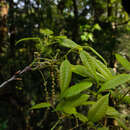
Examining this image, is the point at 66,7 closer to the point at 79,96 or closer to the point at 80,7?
the point at 80,7

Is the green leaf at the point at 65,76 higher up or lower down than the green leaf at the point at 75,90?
higher up

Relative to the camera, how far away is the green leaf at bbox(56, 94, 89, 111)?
15.1 inches

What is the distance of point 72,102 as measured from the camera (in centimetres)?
39

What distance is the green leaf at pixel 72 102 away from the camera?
0.38 metres

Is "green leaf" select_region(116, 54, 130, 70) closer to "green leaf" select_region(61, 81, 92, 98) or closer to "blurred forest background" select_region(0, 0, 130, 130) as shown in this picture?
"green leaf" select_region(61, 81, 92, 98)

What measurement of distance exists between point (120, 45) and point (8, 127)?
205 cm

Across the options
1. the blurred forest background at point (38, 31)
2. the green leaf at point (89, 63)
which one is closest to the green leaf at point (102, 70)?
the green leaf at point (89, 63)

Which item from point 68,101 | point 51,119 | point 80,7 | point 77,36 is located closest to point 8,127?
point 51,119

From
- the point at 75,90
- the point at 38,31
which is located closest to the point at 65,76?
the point at 75,90

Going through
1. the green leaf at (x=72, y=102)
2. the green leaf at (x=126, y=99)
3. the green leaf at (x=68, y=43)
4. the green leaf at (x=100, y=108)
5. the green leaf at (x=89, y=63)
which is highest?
the green leaf at (x=68, y=43)

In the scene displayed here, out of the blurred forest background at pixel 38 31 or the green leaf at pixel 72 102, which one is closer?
the green leaf at pixel 72 102

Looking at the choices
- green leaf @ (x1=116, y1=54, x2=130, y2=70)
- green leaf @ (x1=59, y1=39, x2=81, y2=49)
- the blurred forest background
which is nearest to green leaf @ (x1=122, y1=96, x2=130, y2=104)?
green leaf @ (x1=116, y1=54, x2=130, y2=70)

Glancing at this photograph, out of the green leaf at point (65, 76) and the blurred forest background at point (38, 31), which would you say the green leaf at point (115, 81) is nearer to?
the green leaf at point (65, 76)

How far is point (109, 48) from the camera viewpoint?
123 cm
